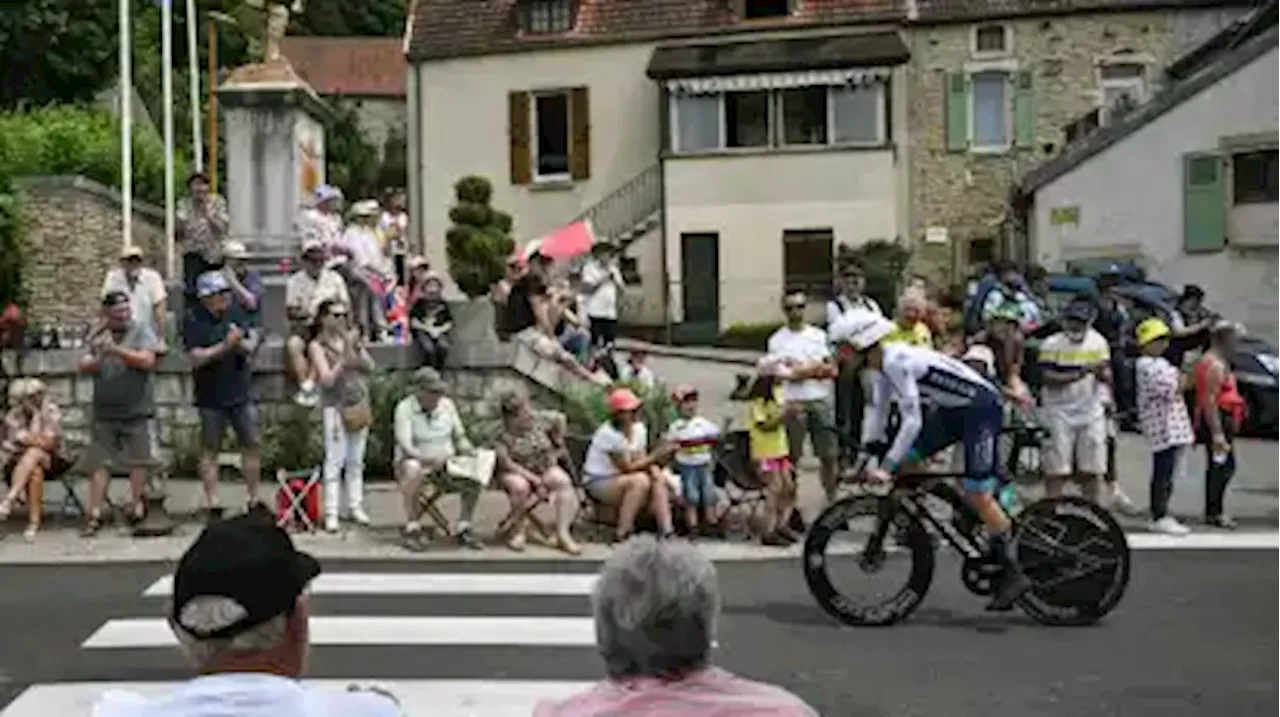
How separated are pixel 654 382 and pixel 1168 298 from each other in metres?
8.92

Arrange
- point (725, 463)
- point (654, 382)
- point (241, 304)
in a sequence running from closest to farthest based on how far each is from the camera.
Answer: point (725, 463) < point (241, 304) < point (654, 382)

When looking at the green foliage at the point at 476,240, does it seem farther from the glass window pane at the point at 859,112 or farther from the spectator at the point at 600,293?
the spectator at the point at 600,293

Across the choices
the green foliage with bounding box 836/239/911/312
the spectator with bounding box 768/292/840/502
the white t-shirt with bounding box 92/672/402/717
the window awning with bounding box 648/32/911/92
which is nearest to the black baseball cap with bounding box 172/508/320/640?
the white t-shirt with bounding box 92/672/402/717

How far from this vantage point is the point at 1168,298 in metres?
23.1

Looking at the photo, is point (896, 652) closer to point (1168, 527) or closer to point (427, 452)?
point (427, 452)

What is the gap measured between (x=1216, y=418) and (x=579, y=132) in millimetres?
26693

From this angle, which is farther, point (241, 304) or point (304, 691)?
point (241, 304)

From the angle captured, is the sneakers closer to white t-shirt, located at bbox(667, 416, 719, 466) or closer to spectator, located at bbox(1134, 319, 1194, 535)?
spectator, located at bbox(1134, 319, 1194, 535)

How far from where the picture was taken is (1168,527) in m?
13.7

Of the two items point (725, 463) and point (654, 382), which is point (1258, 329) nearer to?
point (654, 382)

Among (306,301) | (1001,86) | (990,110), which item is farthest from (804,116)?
(306,301)

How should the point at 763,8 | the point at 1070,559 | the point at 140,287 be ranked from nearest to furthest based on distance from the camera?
1. the point at 1070,559
2. the point at 140,287
3. the point at 763,8

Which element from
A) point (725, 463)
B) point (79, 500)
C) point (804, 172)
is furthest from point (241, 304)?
point (804, 172)

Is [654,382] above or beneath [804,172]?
beneath
